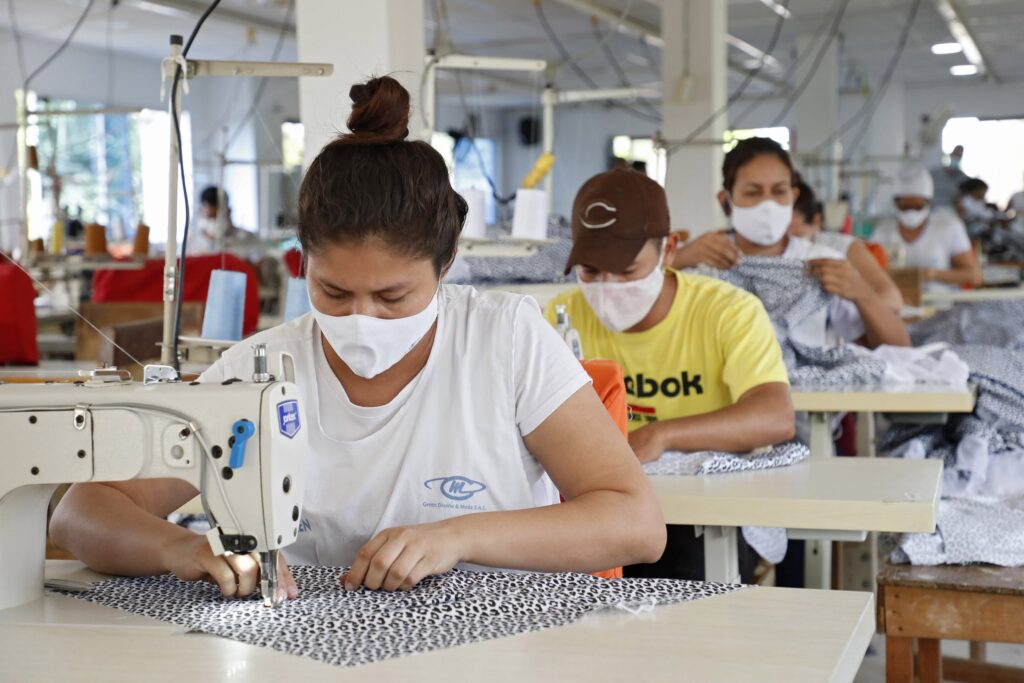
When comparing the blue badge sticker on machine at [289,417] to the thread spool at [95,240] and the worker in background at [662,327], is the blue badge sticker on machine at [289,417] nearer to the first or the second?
the worker in background at [662,327]

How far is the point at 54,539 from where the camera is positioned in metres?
1.48

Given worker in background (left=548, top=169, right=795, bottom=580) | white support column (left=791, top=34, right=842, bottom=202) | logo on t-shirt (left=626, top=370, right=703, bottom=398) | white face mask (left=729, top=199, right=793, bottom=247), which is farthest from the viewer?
white support column (left=791, top=34, right=842, bottom=202)

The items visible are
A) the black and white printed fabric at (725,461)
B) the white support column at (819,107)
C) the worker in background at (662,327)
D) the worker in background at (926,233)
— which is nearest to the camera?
the black and white printed fabric at (725,461)

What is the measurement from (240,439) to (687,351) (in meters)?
1.34

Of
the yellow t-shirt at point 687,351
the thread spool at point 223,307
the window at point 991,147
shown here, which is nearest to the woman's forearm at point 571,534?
the yellow t-shirt at point 687,351

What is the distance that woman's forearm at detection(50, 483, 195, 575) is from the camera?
1376mm

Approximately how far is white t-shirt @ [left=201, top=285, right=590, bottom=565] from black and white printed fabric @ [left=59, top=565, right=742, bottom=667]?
0.15 meters

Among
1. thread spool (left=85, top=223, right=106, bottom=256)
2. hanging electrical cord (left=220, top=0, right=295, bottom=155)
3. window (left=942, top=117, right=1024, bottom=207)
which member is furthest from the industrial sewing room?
window (left=942, top=117, right=1024, bottom=207)

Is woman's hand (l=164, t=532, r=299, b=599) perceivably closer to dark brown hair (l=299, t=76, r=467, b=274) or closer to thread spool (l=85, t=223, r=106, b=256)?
dark brown hair (l=299, t=76, r=467, b=274)

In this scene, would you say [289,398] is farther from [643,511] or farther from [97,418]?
[643,511]

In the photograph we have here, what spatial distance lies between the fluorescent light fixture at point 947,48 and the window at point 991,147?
3009 millimetres

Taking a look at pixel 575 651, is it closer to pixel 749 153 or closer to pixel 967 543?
pixel 967 543

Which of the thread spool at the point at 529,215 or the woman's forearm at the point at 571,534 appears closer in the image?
the woman's forearm at the point at 571,534

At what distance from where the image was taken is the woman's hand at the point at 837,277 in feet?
10.2
